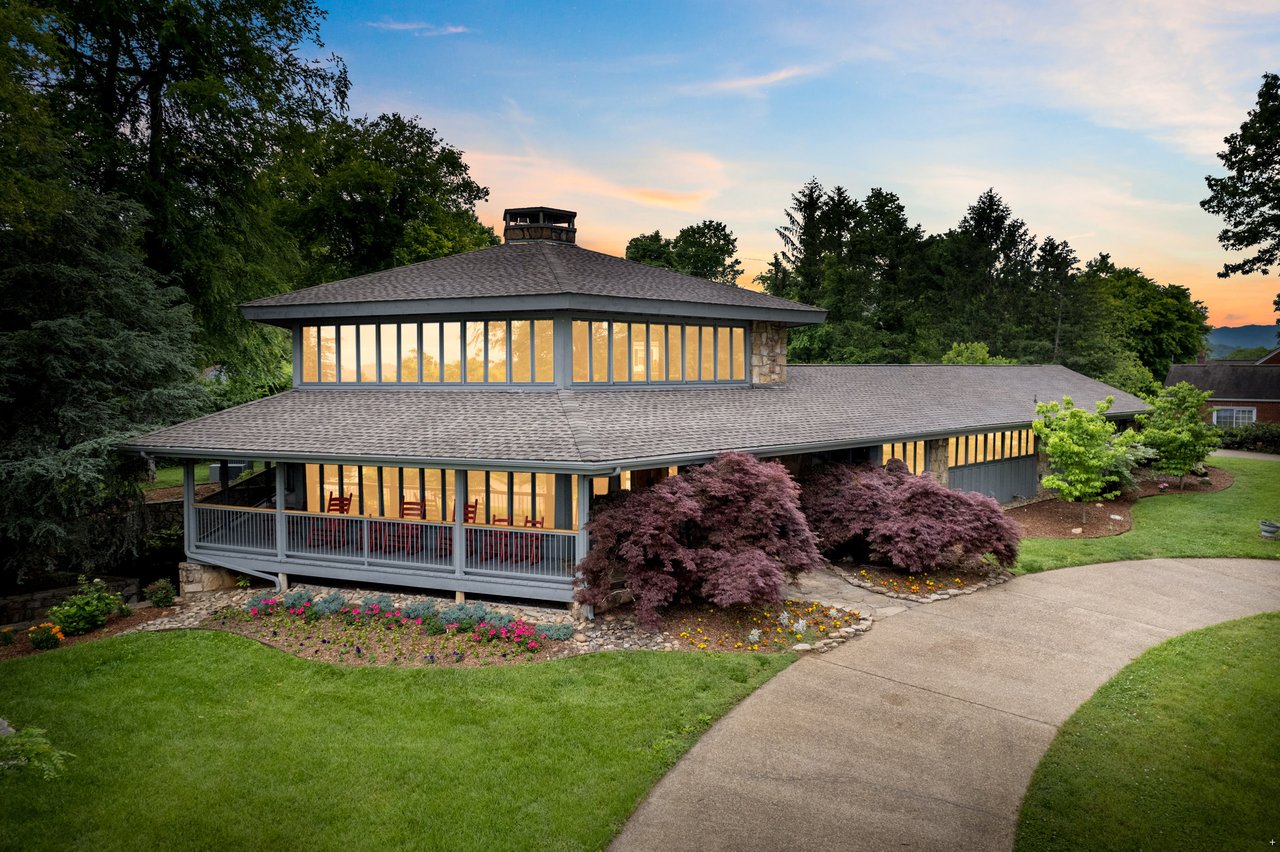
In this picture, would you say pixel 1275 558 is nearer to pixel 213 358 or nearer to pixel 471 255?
pixel 471 255

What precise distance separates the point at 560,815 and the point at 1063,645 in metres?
7.90

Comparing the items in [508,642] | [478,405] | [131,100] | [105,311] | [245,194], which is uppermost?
[131,100]

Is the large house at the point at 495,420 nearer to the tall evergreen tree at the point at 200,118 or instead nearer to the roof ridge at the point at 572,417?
the roof ridge at the point at 572,417

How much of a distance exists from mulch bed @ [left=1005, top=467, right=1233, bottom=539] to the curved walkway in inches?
198

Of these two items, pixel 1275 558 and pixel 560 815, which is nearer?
pixel 560 815

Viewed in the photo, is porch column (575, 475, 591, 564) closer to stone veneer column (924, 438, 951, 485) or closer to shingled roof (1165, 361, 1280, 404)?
stone veneer column (924, 438, 951, 485)

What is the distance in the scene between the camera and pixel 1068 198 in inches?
1256

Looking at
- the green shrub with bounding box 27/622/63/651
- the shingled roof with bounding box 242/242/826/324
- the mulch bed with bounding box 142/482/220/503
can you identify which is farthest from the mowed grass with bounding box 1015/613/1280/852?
the mulch bed with bounding box 142/482/220/503

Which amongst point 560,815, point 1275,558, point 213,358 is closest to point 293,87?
point 213,358

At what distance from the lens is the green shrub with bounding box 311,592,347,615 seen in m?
11.6

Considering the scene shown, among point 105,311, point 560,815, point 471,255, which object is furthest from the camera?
point 471,255

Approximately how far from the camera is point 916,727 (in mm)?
7648

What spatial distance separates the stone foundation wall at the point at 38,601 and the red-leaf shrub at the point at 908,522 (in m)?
A: 14.3

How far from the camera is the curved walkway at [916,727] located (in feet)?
19.5
